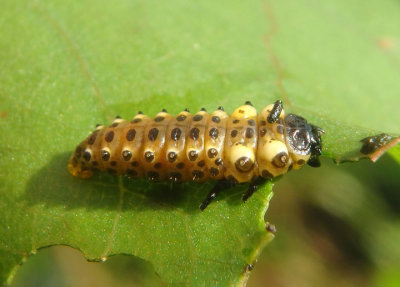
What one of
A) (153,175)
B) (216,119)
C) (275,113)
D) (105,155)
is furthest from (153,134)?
(275,113)

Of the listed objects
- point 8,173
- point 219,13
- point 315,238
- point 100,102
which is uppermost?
point 219,13

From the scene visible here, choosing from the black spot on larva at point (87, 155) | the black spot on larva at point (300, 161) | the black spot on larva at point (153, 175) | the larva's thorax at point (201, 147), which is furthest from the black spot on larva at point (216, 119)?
the black spot on larva at point (87, 155)

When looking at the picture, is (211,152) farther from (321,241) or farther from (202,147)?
(321,241)

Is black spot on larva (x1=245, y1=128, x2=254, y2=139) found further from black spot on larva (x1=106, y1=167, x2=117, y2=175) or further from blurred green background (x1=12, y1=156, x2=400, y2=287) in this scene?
blurred green background (x1=12, y1=156, x2=400, y2=287)

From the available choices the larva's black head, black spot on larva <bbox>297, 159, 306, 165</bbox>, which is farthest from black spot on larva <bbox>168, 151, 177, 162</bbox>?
black spot on larva <bbox>297, 159, 306, 165</bbox>

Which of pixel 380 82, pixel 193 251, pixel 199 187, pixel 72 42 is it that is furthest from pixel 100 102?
pixel 380 82

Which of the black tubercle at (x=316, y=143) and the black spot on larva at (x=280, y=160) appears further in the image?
the black tubercle at (x=316, y=143)

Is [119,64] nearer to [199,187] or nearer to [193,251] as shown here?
[199,187]

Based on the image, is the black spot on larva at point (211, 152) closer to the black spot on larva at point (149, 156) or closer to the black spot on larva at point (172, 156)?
the black spot on larva at point (172, 156)
